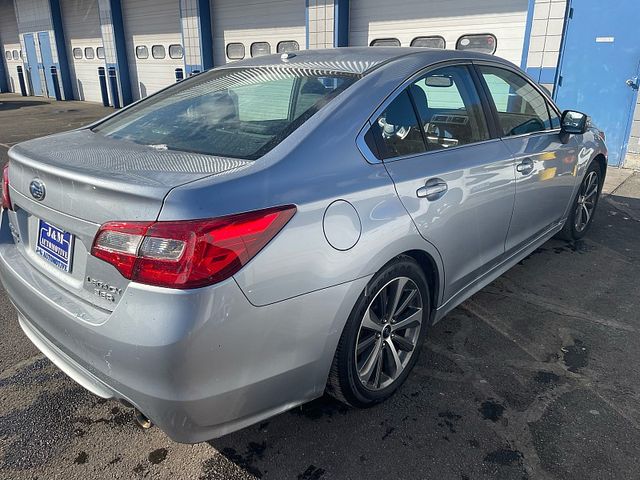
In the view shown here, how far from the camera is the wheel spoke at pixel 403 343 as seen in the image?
8.26ft

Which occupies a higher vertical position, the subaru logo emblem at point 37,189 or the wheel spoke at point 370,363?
the subaru logo emblem at point 37,189

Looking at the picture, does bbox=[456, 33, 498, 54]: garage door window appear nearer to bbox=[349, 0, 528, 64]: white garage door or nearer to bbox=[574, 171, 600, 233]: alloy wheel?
bbox=[349, 0, 528, 64]: white garage door

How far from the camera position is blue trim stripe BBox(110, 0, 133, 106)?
16656 millimetres

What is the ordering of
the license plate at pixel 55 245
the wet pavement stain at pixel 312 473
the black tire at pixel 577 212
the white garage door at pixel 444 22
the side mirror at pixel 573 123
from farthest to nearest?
the white garage door at pixel 444 22 → the black tire at pixel 577 212 → the side mirror at pixel 573 123 → the wet pavement stain at pixel 312 473 → the license plate at pixel 55 245

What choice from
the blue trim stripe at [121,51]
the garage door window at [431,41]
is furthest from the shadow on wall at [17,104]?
the garage door window at [431,41]

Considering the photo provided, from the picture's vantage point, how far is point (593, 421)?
7.93 feet

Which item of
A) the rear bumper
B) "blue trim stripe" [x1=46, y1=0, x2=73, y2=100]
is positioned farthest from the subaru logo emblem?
"blue trim stripe" [x1=46, y1=0, x2=73, y2=100]

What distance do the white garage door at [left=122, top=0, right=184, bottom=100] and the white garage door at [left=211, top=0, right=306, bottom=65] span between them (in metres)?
2.04

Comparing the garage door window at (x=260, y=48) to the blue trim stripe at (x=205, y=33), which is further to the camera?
the blue trim stripe at (x=205, y=33)

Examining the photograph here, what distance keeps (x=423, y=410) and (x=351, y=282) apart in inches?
35.2

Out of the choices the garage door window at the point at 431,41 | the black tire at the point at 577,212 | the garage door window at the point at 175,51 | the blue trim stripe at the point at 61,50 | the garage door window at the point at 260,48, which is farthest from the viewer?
the blue trim stripe at the point at 61,50

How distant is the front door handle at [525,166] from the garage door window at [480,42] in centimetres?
626

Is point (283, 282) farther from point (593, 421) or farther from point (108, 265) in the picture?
point (593, 421)

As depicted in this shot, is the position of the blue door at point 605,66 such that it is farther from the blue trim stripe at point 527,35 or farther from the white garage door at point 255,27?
the white garage door at point 255,27
